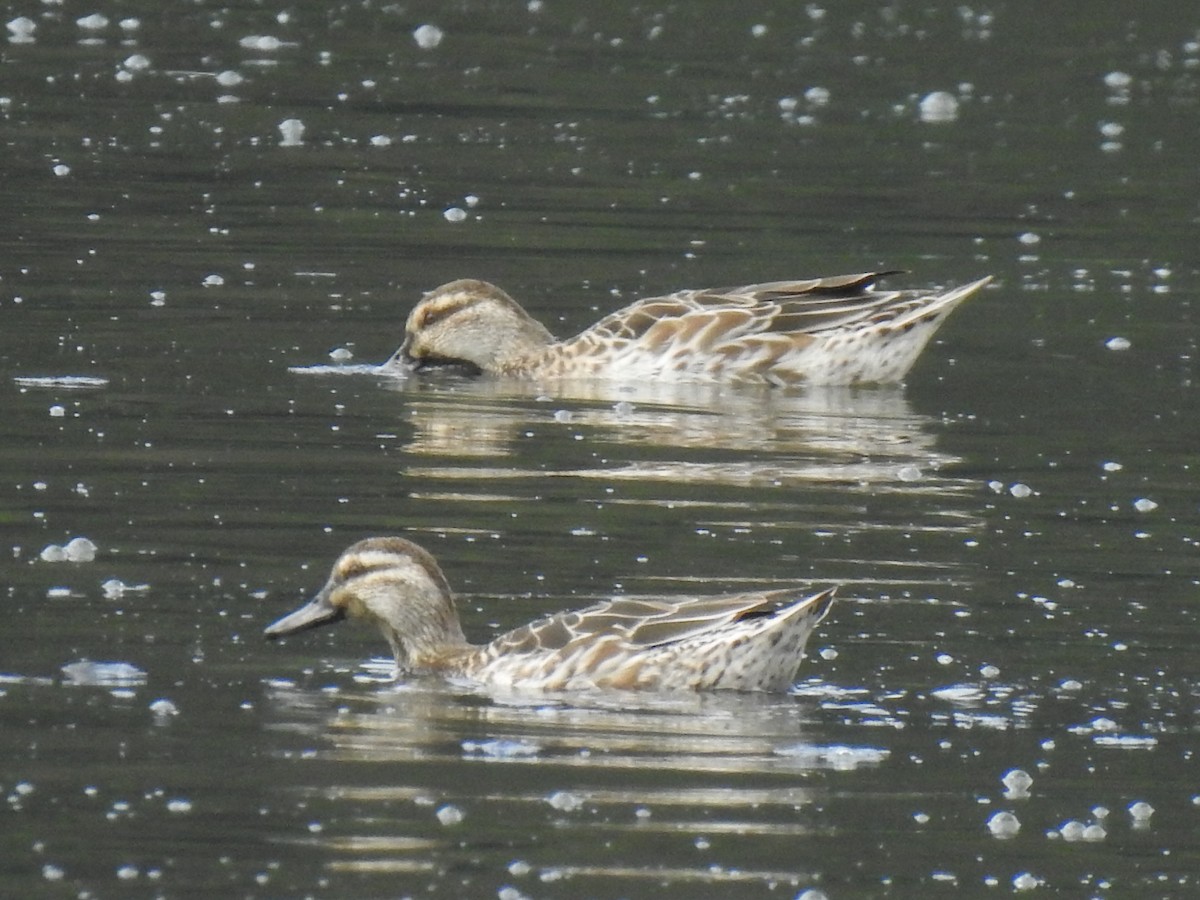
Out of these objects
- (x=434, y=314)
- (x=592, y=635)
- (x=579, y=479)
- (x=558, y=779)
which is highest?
(x=434, y=314)

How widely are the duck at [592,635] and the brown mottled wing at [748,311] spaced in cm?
645

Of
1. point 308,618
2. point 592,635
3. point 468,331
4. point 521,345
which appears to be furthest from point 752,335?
point 592,635

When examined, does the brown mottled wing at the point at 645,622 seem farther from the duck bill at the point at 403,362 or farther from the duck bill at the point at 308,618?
the duck bill at the point at 403,362

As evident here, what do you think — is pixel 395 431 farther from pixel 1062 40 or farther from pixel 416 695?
pixel 1062 40

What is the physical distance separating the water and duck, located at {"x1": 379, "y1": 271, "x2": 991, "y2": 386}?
304 mm

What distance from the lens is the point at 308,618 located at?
32.7 ft

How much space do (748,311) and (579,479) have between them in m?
3.75

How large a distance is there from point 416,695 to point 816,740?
1471mm

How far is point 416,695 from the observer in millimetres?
9672

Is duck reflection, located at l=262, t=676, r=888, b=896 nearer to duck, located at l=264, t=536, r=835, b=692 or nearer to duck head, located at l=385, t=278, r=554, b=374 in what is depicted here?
duck, located at l=264, t=536, r=835, b=692

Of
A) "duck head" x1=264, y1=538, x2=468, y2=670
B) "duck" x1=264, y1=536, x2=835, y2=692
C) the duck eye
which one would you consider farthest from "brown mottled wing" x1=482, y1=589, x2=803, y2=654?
the duck eye

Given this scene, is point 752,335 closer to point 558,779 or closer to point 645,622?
point 645,622

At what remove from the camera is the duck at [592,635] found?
949 cm

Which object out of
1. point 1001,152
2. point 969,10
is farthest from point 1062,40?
point 1001,152
